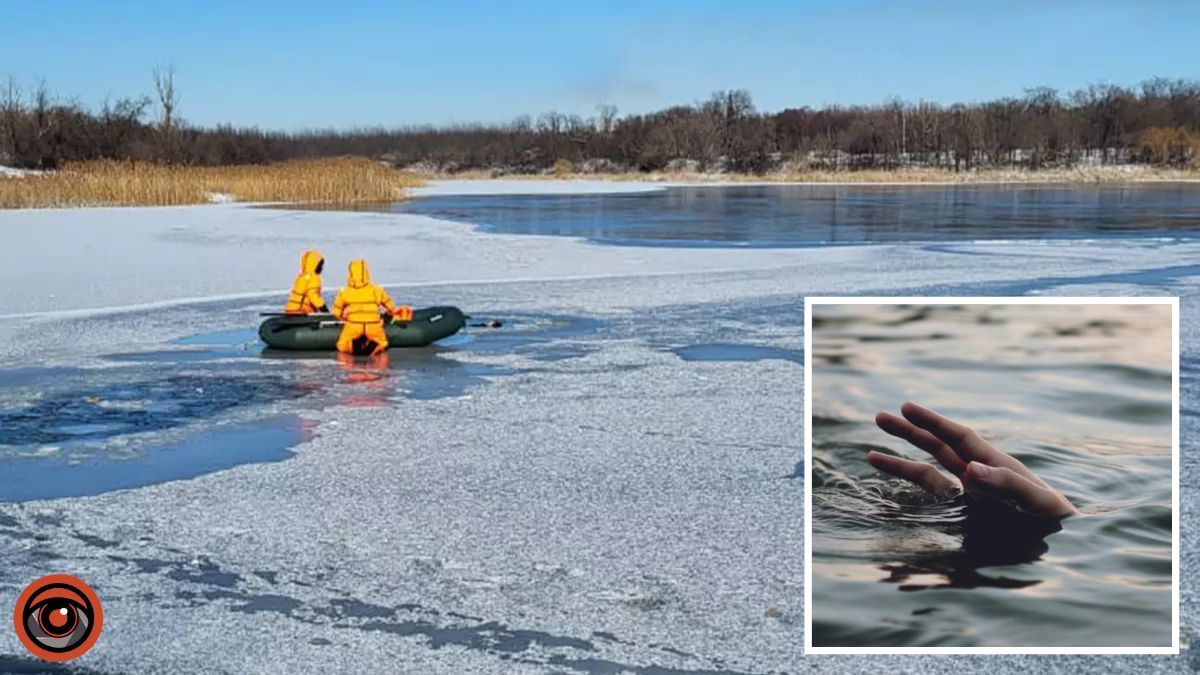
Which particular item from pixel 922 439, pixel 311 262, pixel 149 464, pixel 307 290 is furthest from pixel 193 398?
pixel 922 439

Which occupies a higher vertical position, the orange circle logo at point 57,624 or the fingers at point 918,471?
the fingers at point 918,471

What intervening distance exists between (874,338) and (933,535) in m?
0.40

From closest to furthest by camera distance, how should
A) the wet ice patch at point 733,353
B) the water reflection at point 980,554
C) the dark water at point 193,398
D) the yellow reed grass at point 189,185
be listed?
the water reflection at point 980,554, the dark water at point 193,398, the wet ice patch at point 733,353, the yellow reed grass at point 189,185

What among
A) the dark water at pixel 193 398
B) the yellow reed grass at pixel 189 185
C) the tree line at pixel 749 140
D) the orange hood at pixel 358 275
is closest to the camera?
the dark water at pixel 193 398

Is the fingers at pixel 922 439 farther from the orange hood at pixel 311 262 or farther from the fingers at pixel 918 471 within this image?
the orange hood at pixel 311 262

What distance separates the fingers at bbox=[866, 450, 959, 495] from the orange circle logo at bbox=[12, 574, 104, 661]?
2.72 m

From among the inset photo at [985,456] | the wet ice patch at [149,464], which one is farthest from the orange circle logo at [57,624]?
the inset photo at [985,456]

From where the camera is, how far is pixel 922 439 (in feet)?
7.11

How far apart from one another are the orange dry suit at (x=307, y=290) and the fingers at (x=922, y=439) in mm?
9655

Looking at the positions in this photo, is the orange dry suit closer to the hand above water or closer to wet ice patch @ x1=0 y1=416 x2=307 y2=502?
wet ice patch @ x1=0 y1=416 x2=307 y2=502

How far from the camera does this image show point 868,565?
2.34 m

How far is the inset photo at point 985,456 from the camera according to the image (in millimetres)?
2193

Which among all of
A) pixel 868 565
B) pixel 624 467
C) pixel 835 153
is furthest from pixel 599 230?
pixel 835 153

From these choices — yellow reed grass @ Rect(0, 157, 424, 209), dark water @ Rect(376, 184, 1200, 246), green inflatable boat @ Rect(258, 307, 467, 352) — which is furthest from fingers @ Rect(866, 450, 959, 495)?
yellow reed grass @ Rect(0, 157, 424, 209)
